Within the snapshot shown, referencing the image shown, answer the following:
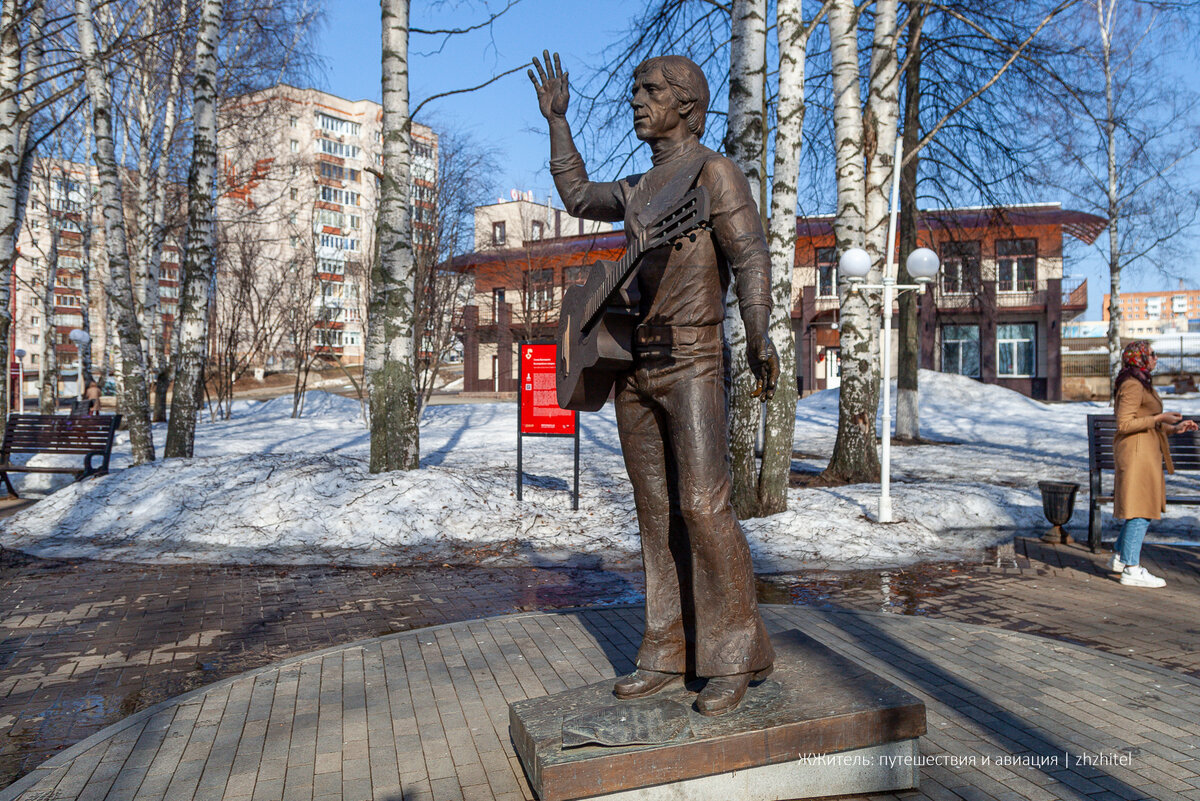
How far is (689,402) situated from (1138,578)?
16.9 feet

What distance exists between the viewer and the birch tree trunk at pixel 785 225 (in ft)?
29.8

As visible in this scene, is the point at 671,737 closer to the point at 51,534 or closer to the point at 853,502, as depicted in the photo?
the point at 853,502

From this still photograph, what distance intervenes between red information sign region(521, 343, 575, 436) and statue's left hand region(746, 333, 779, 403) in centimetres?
692

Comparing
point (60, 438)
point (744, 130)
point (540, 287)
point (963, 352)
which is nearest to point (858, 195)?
point (744, 130)

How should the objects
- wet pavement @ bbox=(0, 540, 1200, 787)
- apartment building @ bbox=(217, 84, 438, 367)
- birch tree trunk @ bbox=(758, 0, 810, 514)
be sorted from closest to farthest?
wet pavement @ bbox=(0, 540, 1200, 787) < birch tree trunk @ bbox=(758, 0, 810, 514) < apartment building @ bbox=(217, 84, 438, 367)

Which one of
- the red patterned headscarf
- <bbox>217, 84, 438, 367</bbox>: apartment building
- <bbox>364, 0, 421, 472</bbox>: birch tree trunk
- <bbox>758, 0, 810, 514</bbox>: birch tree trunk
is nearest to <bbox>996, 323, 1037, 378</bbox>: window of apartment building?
<bbox>217, 84, 438, 367</bbox>: apartment building

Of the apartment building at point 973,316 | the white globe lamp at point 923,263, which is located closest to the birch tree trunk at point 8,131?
the white globe lamp at point 923,263

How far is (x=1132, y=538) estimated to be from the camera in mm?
6582

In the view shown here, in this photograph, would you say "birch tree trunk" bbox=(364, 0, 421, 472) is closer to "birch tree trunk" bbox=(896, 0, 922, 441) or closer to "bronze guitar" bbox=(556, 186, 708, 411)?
"bronze guitar" bbox=(556, 186, 708, 411)

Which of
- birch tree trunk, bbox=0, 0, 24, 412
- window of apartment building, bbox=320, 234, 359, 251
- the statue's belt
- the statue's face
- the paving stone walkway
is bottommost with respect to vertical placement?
the paving stone walkway

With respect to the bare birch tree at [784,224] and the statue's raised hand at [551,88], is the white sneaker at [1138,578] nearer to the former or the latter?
the bare birch tree at [784,224]

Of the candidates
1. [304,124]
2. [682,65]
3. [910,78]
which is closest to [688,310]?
[682,65]

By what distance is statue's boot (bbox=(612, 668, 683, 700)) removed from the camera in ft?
11.1

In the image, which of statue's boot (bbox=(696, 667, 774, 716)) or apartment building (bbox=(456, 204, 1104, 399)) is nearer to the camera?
statue's boot (bbox=(696, 667, 774, 716))
